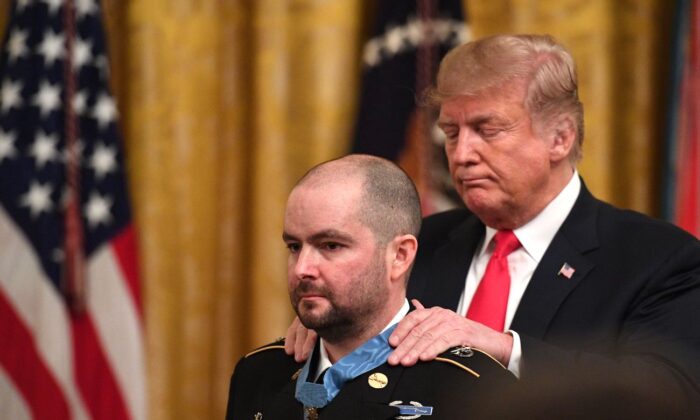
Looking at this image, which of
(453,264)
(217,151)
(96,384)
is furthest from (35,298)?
(453,264)

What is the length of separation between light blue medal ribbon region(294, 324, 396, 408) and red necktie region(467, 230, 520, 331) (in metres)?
0.60

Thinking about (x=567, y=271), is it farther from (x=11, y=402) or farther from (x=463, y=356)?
(x=11, y=402)

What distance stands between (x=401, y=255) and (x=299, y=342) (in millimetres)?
285

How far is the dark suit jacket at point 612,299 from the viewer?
212cm

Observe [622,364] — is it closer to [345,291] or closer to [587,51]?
[345,291]

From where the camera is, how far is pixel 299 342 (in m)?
2.04

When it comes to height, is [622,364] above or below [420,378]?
below

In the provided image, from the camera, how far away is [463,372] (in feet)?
5.94

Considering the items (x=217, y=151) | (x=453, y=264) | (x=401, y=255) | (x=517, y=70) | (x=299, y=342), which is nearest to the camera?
(x=401, y=255)

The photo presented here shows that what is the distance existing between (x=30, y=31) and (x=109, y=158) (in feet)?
1.91

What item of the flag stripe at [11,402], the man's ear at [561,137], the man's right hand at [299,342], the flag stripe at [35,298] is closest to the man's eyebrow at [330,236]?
the man's right hand at [299,342]

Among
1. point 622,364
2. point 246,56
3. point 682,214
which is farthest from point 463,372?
point 246,56

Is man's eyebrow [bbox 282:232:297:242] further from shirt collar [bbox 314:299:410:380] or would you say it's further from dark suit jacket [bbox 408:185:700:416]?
dark suit jacket [bbox 408:185:700:416]

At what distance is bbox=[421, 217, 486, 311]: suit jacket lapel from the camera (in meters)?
2.52
